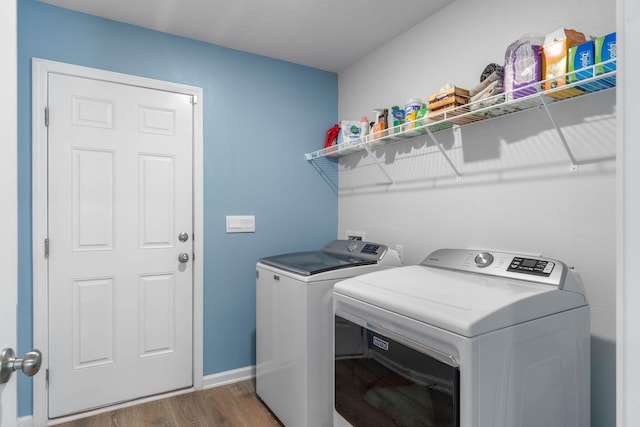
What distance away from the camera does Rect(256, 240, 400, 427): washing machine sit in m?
1.88

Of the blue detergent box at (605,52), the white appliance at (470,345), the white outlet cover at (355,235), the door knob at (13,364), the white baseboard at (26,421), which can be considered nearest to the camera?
the door knob at (13,364)

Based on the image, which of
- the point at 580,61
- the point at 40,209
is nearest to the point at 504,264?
the point at 580,61

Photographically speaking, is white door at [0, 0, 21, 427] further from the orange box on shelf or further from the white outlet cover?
the white outlet cover

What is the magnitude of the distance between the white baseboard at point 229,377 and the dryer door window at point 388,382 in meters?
1.17

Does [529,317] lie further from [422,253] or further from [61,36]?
[61,36]

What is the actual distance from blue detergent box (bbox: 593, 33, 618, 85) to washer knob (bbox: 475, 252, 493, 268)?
785 millimetres

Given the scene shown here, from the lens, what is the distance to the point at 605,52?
1206 mm

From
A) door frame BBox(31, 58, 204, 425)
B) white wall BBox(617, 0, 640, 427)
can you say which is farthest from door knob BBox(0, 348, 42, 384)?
door frame BBox(31, 58, 204, 425)

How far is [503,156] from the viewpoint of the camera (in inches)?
68.4

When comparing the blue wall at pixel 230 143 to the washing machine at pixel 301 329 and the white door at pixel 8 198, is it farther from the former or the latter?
the white door at pixel 8 198

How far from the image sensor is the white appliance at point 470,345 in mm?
1067

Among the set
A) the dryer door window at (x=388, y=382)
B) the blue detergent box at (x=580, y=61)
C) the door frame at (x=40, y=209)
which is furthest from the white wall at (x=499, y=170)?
the door frame at (x=40, y=209)

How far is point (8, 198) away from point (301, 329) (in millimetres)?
1436

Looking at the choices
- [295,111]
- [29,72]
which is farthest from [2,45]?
[295,111]
